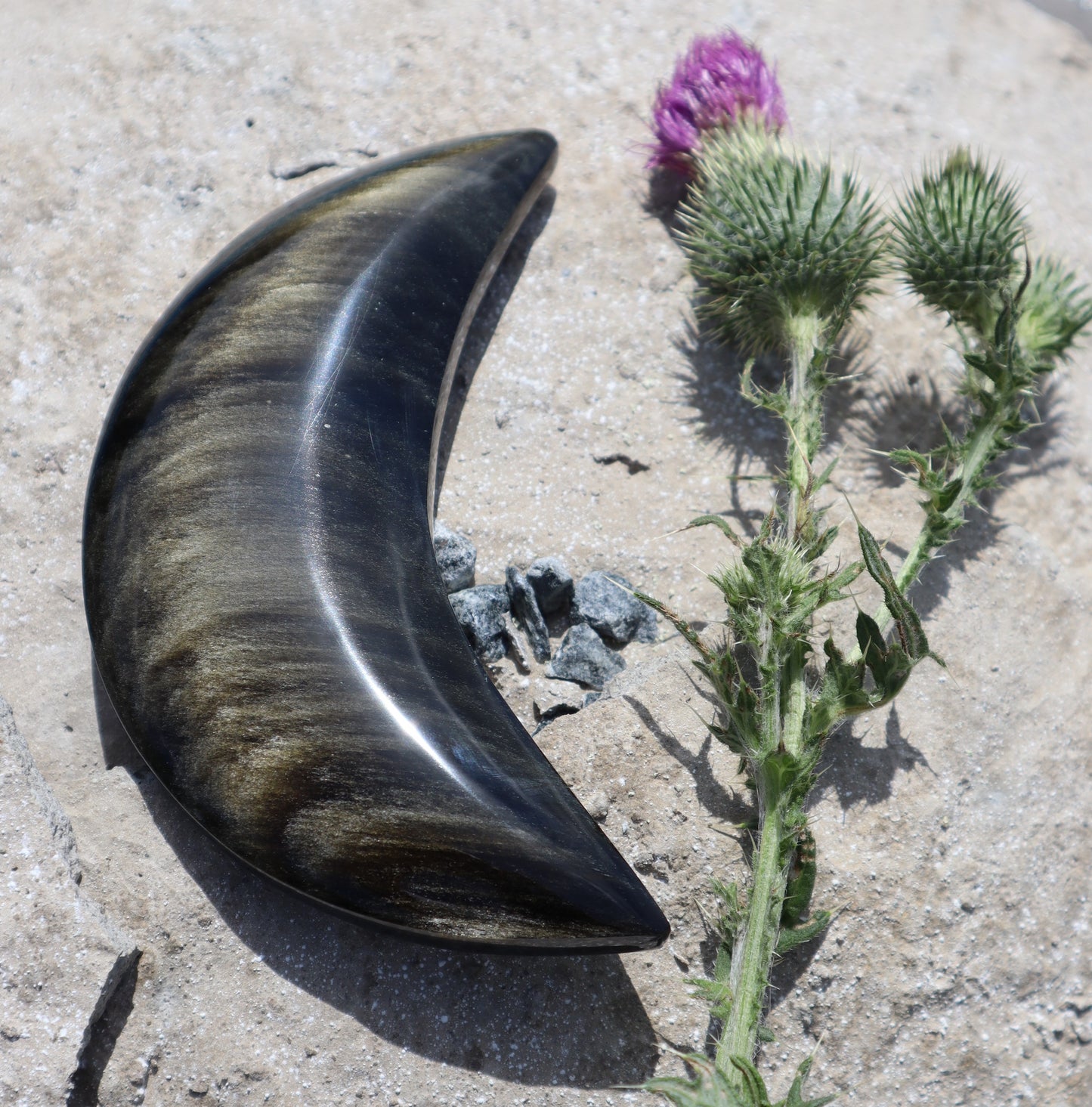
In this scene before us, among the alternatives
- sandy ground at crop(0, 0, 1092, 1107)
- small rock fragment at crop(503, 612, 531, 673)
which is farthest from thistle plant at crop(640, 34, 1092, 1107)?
small rock fragment at crop(503, 612, 531, 673)

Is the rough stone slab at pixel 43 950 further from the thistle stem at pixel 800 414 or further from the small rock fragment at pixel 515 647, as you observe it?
the thistle stem at pixel 800 414

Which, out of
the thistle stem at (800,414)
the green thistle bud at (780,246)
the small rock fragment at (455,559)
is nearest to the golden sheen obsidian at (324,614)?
the small rock fragment at (455,559)

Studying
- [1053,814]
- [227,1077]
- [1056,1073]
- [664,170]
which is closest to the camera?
[227,1077]

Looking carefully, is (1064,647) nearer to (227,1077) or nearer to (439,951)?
(439,951)

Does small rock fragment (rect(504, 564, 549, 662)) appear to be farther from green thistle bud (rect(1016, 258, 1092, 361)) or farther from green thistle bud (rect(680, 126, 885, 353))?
green thistle bud (rect(1016, 258, 1092, 361))

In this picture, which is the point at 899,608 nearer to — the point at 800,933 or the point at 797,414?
the point at 797,414

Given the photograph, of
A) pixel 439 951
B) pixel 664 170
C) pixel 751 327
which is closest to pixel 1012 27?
pixel 664 170
